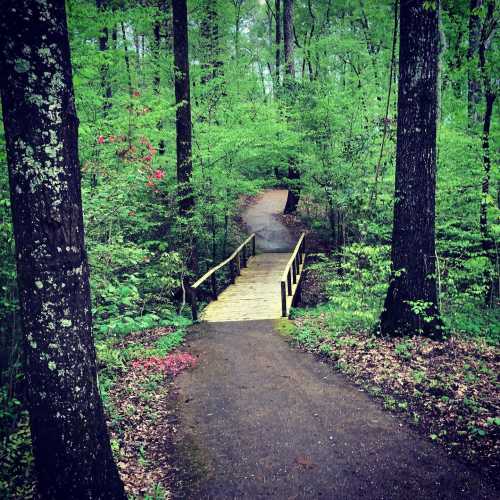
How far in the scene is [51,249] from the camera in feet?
9.31

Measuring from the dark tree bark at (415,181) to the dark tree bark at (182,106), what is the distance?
6386 mm

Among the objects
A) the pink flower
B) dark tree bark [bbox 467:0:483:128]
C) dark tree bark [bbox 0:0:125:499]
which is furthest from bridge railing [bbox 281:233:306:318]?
dark tree bark [bbox 0:0:125:499]

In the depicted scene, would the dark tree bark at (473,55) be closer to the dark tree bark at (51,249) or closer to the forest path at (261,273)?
the forest path at (261,273)

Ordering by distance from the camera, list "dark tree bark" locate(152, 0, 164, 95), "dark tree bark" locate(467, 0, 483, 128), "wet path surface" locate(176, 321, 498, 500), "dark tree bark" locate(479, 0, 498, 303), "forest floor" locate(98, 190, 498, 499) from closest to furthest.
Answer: "wet path surface" locate(176, 321, 498, 500), "forest floor" locate(98, 190, 498, 499), "dark tree bark" locate(479, 0, 498, 303), "dark tree bark" locate(467, 0, 483, 128), "dark tree bark" locate(152, 0, 164, 95)

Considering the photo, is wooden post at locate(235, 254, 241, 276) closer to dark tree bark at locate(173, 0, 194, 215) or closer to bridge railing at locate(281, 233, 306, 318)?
bridge railing at locate(281, 233, 306, 318)

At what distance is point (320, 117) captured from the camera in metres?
13.1

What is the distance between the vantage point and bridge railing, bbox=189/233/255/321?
10.2 m

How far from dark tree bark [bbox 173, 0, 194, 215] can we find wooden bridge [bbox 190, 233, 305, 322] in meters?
2.59

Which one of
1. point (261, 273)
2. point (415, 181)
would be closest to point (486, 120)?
point (415, 181)

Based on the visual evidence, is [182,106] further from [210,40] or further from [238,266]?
[238,266]

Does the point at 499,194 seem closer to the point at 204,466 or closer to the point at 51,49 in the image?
the point at 204,466

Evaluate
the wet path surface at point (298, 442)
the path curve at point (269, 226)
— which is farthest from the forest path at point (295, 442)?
the path curve at point (269, 226)

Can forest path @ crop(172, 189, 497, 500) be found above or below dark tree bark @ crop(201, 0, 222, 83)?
below

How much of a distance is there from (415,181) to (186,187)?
7102 millimetres
